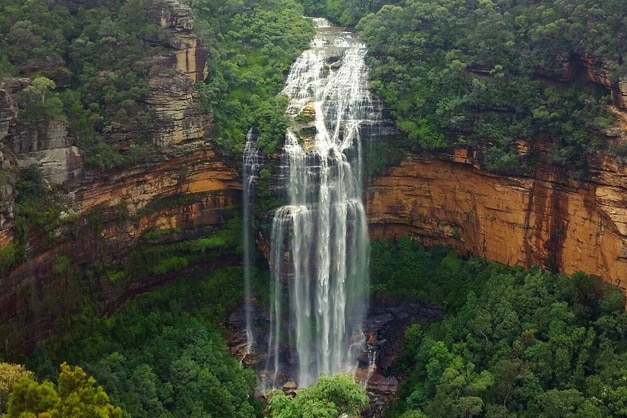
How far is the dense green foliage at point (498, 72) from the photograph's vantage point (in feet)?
82.7

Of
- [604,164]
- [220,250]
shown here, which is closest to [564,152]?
[604,164]

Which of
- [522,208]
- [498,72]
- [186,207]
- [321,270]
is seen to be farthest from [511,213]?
[186,207]

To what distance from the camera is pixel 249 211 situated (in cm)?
2884

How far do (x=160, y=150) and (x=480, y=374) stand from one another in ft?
42.6

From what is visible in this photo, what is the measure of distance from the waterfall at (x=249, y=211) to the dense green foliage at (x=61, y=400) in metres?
13.8

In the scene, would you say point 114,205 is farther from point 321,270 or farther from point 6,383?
point 6,383

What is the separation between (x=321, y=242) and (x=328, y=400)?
10.8 m

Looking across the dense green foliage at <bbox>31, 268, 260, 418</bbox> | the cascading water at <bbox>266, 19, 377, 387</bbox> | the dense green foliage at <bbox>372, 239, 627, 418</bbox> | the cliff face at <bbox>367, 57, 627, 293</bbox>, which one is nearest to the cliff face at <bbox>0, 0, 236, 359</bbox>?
the dense green foliage at <bbox>31, 268, 260, 418</bbox>

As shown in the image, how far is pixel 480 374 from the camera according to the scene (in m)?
24.5

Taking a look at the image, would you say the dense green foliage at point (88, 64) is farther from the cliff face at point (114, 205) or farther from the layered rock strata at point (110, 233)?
the layered rock strata at point (110, 233)

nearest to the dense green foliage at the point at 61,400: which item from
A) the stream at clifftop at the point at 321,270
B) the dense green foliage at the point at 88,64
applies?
the dense green foliage at the point at 88,64

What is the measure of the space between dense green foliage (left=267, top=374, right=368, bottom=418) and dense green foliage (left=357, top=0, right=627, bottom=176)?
38.2 ft

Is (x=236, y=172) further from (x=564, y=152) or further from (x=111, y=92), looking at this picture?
(x=564, y=152)

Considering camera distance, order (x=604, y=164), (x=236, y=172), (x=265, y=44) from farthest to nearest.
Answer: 1. (x=265, y=44)
2. (x=236, y=172)
3. (x=604, y=164)
